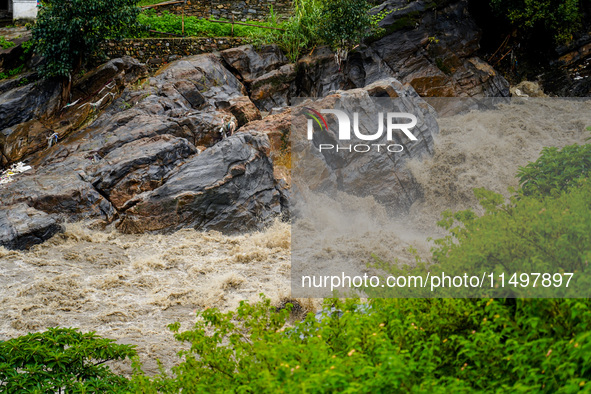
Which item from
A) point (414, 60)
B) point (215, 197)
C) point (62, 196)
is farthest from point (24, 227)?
point (414, 60)

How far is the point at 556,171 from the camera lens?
22.5ft

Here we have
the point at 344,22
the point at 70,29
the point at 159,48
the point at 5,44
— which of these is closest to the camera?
the point at 70,29

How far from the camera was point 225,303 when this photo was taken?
30.7ft

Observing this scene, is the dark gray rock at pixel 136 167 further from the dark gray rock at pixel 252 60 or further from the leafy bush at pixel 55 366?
the leafy bush at pixel 55 366

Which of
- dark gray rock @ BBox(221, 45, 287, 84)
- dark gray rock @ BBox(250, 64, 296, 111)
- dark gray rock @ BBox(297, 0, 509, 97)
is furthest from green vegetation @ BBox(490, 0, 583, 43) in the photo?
dark gray rock @ BBox(221, 45, 287, 84)

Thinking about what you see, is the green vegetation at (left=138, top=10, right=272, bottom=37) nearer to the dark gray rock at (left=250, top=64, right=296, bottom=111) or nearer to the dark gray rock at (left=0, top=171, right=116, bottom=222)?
the dark gray rock at (left=250, top=64, right=296, bottom=111)

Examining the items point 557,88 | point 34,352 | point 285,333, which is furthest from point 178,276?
point 557,88

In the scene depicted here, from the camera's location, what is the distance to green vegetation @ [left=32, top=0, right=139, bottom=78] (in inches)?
600

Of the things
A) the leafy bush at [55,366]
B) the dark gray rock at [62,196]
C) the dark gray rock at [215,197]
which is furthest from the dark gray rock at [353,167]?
A: the leafy bush at [55,366]

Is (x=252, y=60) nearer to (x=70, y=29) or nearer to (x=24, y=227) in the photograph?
(x=70, y=29)

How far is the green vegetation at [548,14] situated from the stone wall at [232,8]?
29.2 feet

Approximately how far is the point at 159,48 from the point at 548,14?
14.8 metres

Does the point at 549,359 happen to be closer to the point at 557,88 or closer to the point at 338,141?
the point at 338,141

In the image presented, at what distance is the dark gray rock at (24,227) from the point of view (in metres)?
11.2
